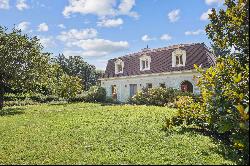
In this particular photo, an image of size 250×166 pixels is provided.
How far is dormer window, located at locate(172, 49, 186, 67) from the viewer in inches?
1399

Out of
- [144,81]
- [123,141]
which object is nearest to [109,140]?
[123,141]

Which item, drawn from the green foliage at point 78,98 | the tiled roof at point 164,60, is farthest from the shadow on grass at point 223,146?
the green foliage at point 78,98

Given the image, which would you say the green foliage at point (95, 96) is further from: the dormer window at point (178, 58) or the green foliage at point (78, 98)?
the dormer window at point (178, 58)

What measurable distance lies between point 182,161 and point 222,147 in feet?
7.63

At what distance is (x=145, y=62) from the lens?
4078cm

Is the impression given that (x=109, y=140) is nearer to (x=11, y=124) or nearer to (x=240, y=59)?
(x=240, y=59)

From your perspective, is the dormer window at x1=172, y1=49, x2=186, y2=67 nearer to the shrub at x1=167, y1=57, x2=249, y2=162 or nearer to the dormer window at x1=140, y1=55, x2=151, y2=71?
the dormer window at x1=140, y1=55, x2=151, y2=71

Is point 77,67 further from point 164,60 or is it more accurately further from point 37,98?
point 164,60

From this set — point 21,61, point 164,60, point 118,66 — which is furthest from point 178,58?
point 21,61

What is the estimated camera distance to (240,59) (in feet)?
35.7

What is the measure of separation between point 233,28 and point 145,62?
29.9m

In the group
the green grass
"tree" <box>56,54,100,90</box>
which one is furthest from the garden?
"tree" <box>56,54,100,90</box>

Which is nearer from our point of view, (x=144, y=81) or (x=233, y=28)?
(x=233, y=28)

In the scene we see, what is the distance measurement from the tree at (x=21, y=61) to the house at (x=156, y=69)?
13.1 meters
